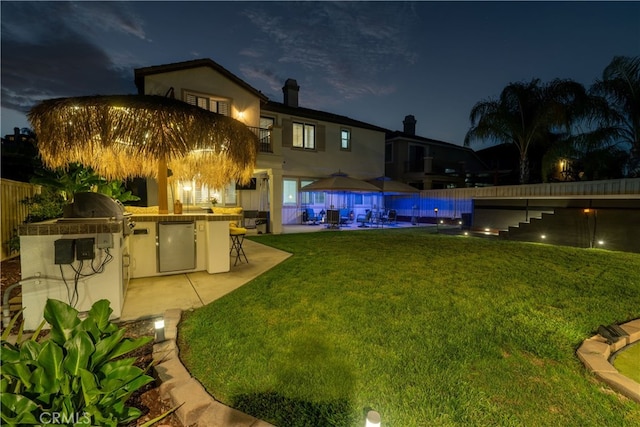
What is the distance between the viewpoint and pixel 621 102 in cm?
1065

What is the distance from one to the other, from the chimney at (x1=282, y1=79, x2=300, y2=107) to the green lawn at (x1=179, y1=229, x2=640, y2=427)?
15.6m

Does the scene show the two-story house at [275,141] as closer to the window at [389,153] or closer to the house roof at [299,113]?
the house roof at [299,113]

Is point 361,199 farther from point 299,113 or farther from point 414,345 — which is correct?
point 414,345

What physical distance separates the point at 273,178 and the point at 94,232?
8803 mm

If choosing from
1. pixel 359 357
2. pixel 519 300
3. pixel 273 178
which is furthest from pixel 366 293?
pixel 273 178

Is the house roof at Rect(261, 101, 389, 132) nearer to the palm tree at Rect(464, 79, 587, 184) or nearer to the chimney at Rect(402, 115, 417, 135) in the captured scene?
the palm tree at Rect(464, 79, 587, 184)

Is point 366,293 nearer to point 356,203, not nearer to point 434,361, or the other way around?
point 434,361

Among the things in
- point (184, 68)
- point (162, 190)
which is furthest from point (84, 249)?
point (184, 68)

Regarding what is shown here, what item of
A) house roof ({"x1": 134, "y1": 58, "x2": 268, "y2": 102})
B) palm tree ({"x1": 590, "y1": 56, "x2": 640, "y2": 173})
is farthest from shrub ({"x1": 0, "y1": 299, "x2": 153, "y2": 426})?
palm tree ({"x1": 590, "y1": 56, "x2": 640, "y2": 173})

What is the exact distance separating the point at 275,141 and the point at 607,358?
11.5 m

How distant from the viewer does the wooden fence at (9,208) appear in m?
5.83

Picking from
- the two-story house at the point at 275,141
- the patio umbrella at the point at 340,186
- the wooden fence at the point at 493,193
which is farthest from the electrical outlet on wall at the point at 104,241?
the wooden fence at the point at 493,193

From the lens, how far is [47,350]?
1.66 meters

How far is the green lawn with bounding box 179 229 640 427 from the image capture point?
2074mm
